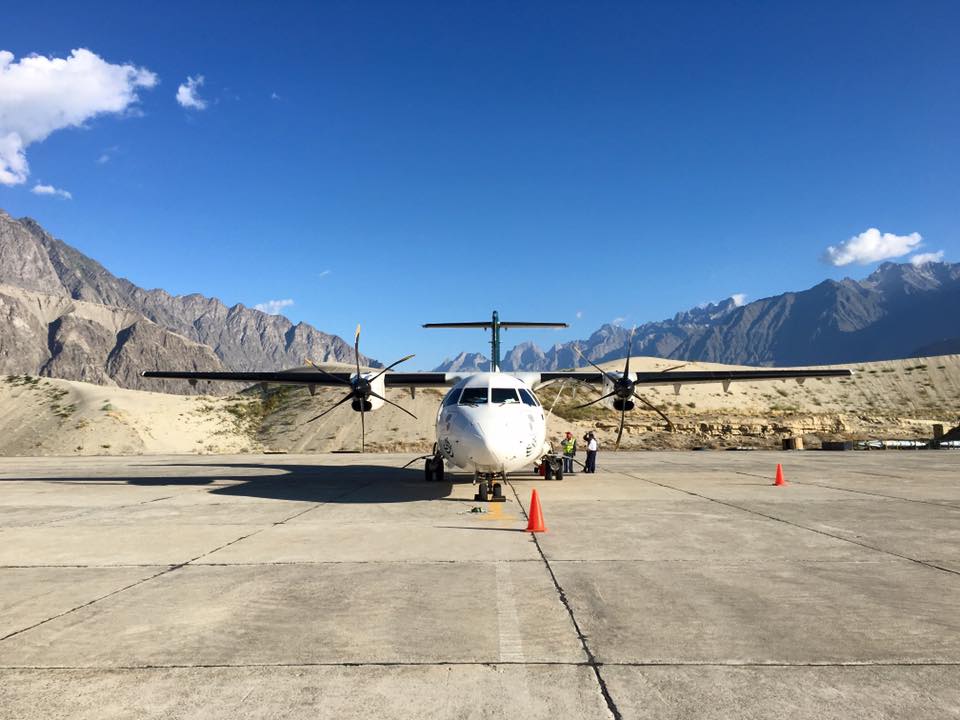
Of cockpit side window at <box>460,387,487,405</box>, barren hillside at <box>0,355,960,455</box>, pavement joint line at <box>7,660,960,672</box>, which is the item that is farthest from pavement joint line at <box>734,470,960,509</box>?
barren hillside at <box>0,355,960,455</box>

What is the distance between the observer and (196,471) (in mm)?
24094

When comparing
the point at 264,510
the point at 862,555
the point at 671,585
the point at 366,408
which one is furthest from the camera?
the point at 366,408

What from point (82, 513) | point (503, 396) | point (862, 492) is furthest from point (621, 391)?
point (82, 513)

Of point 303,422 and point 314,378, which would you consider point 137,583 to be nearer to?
point 314,378

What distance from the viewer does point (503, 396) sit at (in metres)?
14.2

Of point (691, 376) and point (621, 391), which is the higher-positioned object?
point (691, 376)

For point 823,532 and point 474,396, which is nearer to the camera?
point 823,532

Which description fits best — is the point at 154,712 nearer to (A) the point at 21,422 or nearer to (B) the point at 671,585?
(B) the point at 671,585

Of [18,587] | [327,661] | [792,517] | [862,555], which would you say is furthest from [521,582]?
[792,517]

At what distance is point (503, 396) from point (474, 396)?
0.66 metres

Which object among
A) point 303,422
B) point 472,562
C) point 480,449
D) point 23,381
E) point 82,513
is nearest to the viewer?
point 472,562

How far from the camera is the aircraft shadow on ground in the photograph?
15.1 m

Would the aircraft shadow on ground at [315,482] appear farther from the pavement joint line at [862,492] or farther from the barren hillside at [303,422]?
the barren hillside at [303,422]

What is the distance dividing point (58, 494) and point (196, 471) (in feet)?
25.7
